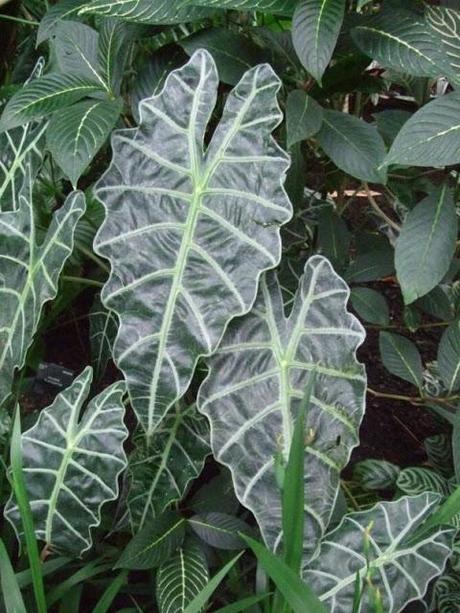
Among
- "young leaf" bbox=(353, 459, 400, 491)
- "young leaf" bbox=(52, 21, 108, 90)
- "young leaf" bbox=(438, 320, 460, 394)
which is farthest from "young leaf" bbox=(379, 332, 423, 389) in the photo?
"young leaf" bbox=(52, 21, 108, 90)

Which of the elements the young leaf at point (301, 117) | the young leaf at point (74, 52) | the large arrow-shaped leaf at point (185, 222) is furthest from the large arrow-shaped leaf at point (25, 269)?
the young leaf at point (301, 117)

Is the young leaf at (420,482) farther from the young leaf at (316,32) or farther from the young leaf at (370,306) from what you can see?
the young leaf at (316,32)

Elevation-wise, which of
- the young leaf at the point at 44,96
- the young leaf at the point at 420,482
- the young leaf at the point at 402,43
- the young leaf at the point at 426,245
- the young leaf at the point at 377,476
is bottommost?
the young leaf at the point at 377,476

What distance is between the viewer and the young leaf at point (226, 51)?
1178 mm

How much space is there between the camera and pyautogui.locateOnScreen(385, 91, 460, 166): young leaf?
945mm

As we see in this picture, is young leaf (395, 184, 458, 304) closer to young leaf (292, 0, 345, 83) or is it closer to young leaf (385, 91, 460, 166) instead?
young leaf (385, 91, 460, 166)

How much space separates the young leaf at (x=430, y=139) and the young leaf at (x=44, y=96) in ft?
1.61

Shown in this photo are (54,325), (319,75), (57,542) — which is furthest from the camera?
(54,325)

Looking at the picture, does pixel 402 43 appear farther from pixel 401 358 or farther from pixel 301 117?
pixel 401 358

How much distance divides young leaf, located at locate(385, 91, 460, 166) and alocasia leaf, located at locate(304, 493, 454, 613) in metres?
0.48

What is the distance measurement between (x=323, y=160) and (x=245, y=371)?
0.61 meters

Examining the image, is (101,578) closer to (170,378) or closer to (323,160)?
(170,378)

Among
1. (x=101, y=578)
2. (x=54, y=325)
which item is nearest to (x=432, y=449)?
(x=101, y=578)

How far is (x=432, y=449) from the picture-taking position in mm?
1458
